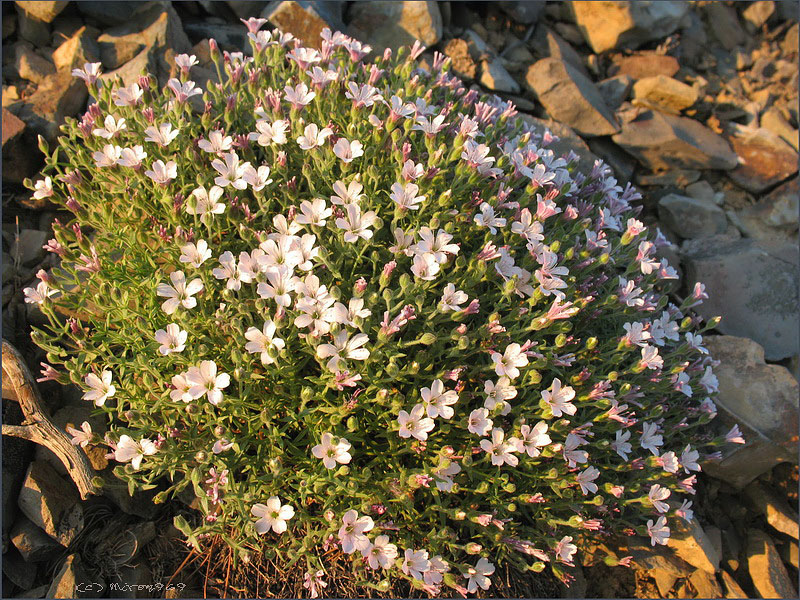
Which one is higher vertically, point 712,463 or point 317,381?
point 317,381

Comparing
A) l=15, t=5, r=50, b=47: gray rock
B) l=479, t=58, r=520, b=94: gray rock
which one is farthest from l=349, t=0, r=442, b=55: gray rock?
l=15, t=5, r=50, b=47: gray rock

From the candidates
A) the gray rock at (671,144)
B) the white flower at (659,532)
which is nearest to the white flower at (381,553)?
the white flower at (659,532)

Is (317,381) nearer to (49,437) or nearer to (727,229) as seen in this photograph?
(49,437)

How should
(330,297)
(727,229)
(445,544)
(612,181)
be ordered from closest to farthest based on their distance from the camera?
1. (330,297)
2. (445,544)
3. (612,181)
4. (727,229)

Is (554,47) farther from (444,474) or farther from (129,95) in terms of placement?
(444,474)

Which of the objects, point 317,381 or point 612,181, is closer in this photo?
point 317,381

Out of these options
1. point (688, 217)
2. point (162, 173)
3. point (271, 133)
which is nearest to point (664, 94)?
point (688, 217)

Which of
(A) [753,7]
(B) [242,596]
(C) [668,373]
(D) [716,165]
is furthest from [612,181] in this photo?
(A) [753,7]

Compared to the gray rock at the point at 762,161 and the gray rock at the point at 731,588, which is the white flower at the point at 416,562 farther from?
the gray rock at the point at 762,161

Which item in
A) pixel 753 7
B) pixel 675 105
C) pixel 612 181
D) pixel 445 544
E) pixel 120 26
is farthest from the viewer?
pixel 753 7
